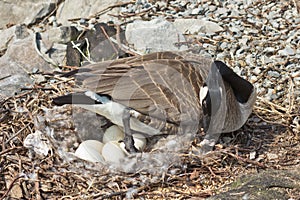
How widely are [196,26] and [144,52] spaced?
0.78 m

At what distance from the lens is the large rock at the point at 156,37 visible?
7102 mm

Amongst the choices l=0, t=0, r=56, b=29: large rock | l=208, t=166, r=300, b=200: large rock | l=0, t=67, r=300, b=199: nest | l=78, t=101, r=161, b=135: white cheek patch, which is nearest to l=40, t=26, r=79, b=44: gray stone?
l=0, t=0, r=56, b=29: large rock

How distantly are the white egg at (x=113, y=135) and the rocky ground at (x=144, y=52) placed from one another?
0.13 m

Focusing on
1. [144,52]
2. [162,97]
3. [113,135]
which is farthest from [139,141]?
[144,52]

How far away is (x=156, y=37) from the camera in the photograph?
7.12 m

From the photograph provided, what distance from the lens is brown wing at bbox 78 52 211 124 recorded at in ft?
17.7

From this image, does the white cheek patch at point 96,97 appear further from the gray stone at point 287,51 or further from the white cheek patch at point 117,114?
the gray stone at point 287,51

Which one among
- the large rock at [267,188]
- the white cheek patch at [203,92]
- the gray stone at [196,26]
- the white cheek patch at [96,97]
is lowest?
the large rock at [267,188]

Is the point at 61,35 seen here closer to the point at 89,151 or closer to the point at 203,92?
the point at 89,151

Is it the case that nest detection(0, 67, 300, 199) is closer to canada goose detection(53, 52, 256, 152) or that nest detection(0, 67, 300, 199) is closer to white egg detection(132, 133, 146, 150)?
canada goose detection(53, 52, 256, 152)

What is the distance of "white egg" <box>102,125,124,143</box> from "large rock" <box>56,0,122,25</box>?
2.47 metres

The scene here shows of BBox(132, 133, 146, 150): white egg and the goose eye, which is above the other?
the goose eye

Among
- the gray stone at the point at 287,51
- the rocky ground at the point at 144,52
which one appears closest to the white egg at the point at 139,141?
the rocky ground at the point at 144,52

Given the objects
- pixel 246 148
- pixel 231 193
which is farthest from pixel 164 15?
pixel 231 193
